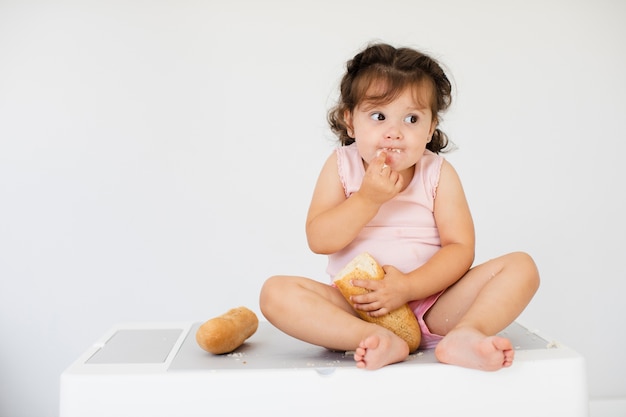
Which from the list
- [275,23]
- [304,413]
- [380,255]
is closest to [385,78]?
[380,255]

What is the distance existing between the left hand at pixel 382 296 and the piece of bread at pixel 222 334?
18 cm

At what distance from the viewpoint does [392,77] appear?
145cm

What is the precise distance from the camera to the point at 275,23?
2.25 metres

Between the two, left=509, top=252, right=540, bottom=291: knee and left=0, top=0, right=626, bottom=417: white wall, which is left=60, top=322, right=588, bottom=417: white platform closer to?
left=509, top=252, right=540, bottom=291: knee

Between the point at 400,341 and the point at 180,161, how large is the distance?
45.5 inches

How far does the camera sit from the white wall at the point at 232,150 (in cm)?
222

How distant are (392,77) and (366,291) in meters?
0.37

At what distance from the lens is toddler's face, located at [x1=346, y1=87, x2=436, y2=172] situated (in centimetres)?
142

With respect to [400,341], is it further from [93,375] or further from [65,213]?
[65,213]

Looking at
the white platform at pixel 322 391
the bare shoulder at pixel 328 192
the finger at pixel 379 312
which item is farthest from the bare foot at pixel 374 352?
the bare shoulder at pixel 328 192

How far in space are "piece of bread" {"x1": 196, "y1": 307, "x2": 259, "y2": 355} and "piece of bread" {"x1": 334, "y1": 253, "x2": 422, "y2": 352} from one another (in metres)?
0.17

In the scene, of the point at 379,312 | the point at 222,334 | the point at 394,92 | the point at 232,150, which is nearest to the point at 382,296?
the point at 379,312

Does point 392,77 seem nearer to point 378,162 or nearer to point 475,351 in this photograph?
point 378,162

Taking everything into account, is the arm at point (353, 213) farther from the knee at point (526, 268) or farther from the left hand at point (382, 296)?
the knee at point (526, 268)
